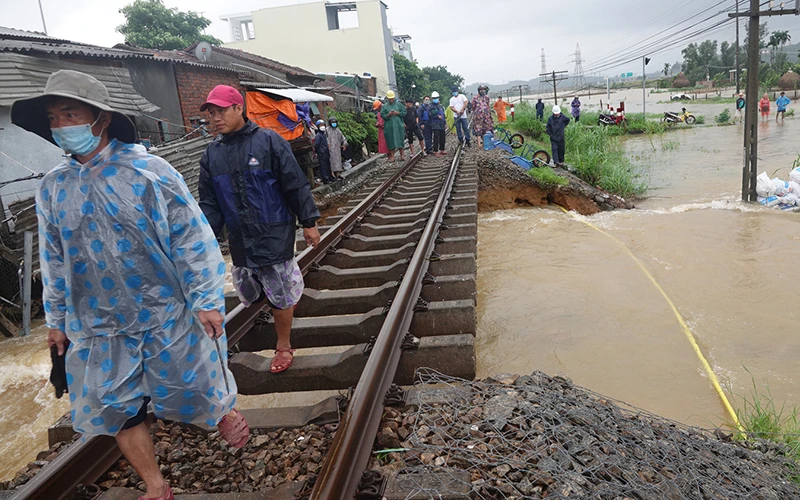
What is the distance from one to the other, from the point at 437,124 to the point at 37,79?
8.91 m

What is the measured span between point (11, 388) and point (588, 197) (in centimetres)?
1006

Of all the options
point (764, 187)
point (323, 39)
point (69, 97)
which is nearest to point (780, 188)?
point (764, 187)

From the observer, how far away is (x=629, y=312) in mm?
5473

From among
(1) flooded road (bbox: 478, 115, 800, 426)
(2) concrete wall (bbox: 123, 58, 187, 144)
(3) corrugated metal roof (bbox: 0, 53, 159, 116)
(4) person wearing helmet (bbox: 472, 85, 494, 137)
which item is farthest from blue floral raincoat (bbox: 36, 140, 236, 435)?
(4) person wearing helmet (bbox: 472, 85, 494, 137)

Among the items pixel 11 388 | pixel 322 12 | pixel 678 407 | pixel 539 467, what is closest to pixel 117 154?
pixel 539 467

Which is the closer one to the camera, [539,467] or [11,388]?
[539,467]

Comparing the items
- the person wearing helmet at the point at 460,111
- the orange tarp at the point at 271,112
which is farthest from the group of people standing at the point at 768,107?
the orange tarp at the point at 271,112

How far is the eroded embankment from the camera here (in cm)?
1106

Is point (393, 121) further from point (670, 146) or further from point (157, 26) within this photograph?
point (157, 26)

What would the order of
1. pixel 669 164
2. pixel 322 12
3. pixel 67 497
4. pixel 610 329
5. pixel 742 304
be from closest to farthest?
pixel 67 497 → pixel 610 329 → pixel 742 304 → pixel 669 164 → pixel 322 12

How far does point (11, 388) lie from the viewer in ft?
19.9

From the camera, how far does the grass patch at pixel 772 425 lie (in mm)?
2709

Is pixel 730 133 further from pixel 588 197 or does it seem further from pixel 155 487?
pixel 155 487

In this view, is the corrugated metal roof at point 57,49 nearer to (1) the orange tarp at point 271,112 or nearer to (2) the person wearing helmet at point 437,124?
(1) the orange tarp at point 271,112
